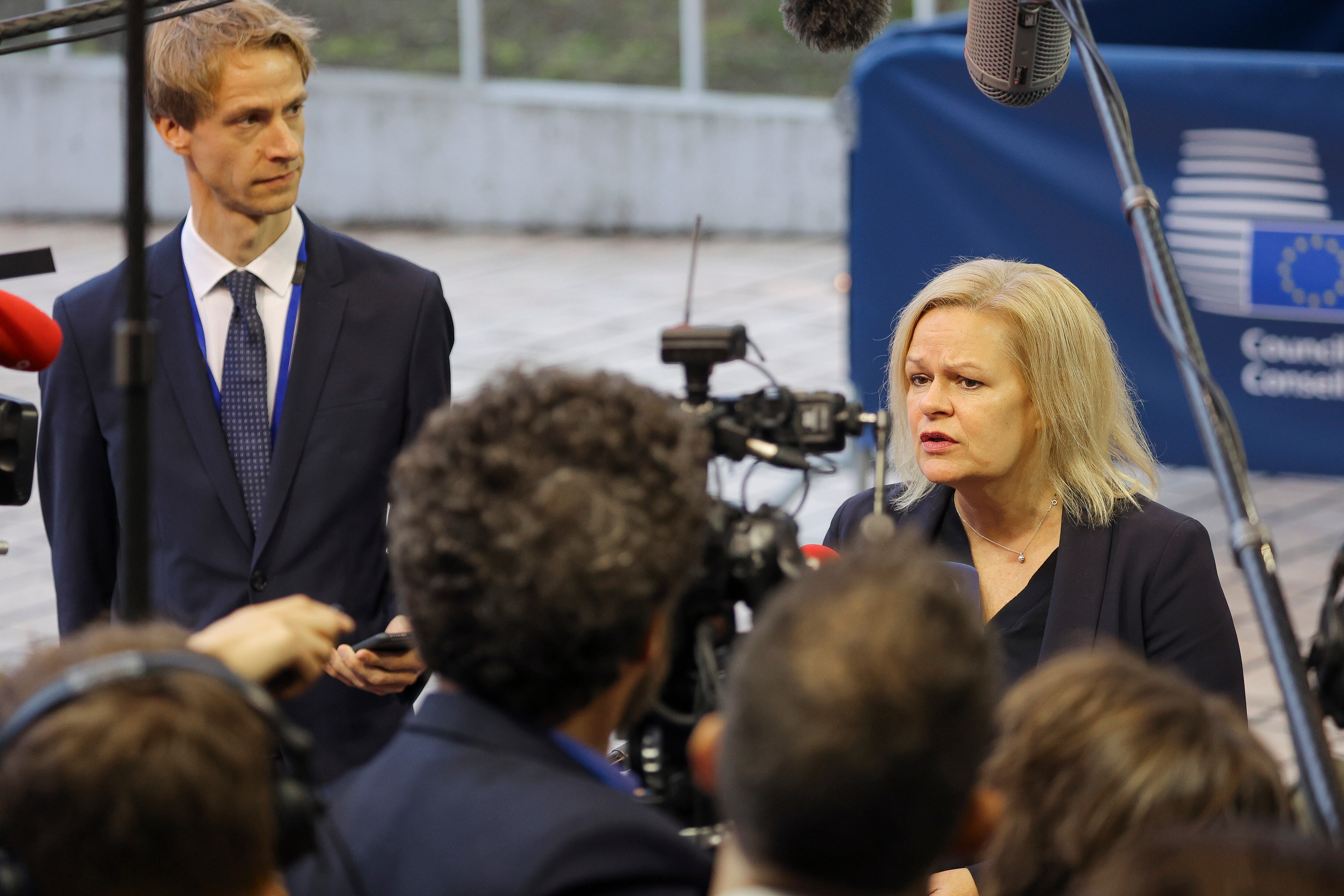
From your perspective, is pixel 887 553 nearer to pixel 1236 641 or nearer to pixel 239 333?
pixel 1236 641

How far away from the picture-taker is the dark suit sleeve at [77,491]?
2.30 metres

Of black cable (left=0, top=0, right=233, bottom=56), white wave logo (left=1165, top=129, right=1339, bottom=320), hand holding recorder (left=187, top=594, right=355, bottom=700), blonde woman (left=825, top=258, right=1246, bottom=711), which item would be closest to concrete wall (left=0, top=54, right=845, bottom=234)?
white wave logo (left=1165, top=129, right=1339, bottom=320)

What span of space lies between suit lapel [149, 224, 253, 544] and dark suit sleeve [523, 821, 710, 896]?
1.35m

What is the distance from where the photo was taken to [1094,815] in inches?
46.5

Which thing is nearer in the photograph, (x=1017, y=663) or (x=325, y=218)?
(x=1017, y=663)

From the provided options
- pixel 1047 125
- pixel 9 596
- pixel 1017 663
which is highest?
pixel 1047 125

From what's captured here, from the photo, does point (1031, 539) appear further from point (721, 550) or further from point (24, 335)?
point (24, 335)

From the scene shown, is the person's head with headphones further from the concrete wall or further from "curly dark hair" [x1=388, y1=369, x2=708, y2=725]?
the concrete wall

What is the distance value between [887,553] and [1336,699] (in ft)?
1.45

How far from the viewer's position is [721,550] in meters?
1.46

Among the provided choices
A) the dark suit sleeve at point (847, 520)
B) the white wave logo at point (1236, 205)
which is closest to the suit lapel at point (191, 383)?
the dark suit sleeve at point (847, 520)

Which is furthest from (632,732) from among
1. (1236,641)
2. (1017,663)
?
(1236,641)

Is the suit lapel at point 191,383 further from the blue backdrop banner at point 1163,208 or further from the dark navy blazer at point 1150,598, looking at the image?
the blue backdrop banner at point 1163,208

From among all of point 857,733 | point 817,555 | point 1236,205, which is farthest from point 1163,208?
point 857,733
